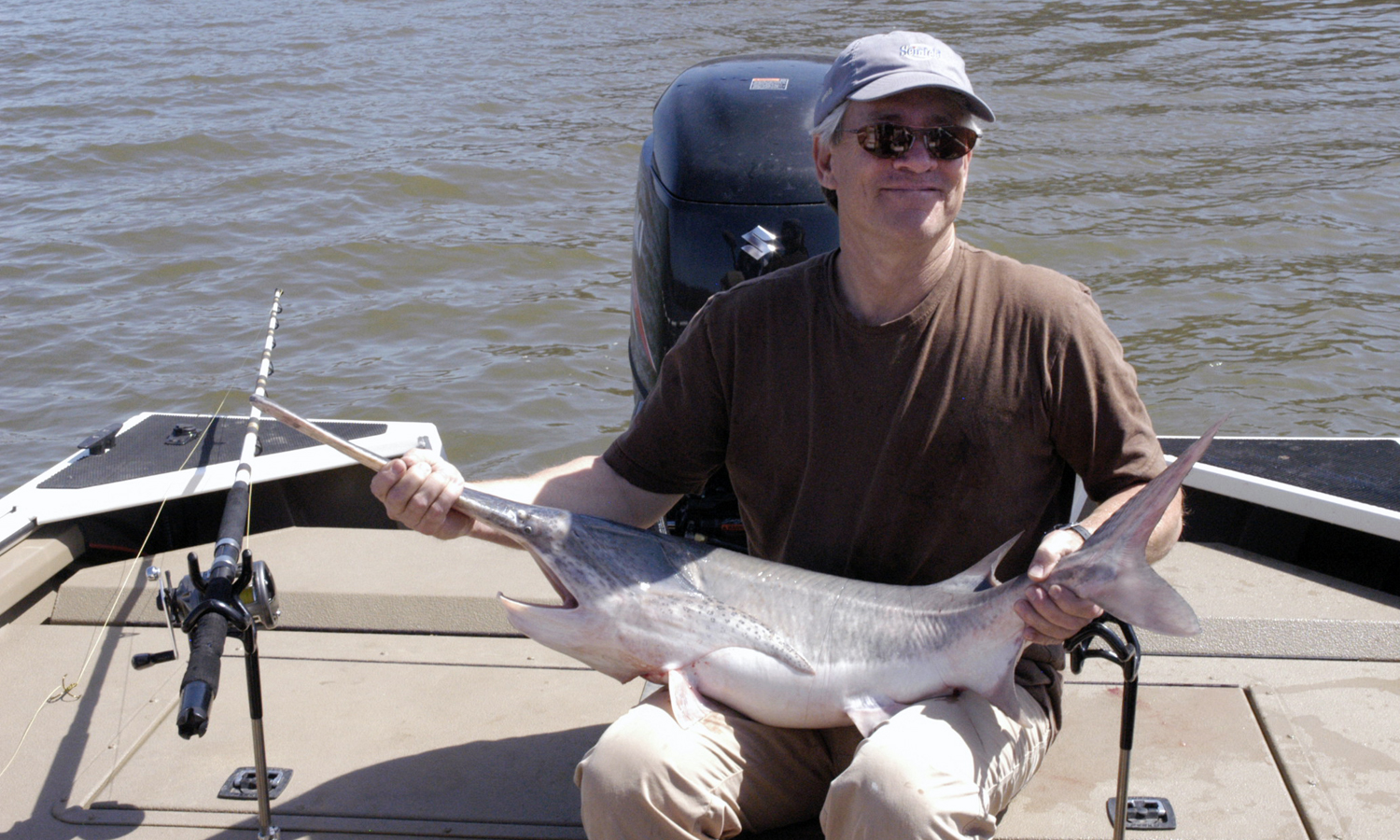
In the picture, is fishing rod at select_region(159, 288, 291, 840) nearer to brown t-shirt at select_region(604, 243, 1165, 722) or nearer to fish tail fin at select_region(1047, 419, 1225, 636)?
brown t-shirt at select_region(604, 243, 1165, 722)

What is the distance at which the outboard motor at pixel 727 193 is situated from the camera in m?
3.64

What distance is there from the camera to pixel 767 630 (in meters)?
2.33

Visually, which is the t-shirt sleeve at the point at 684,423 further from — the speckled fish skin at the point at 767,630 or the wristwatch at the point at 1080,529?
the wristwatch at the point at 1080,529

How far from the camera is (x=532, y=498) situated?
2.57m

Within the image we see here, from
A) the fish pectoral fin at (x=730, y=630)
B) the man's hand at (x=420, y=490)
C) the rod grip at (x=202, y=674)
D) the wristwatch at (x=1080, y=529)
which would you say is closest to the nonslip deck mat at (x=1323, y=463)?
the wristwatch at (x=1080, y=529)

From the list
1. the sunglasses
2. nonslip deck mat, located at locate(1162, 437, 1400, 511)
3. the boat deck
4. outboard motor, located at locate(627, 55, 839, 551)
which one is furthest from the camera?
nonslip deck mat, located at locate(1162, 437, 1400, 511)

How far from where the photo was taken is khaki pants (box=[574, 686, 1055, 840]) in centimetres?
204

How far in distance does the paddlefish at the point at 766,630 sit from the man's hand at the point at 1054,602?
4cm

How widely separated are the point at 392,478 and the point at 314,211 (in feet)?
27.5

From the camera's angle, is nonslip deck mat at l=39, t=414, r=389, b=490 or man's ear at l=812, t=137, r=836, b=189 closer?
man's ear at l=812, t=137, r=836, b=189

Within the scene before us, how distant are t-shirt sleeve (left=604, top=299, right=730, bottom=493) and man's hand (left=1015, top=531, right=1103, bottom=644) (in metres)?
0.78

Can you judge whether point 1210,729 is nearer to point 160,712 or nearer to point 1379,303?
point 160,712

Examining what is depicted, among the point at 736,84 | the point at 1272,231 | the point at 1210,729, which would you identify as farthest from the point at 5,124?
the point at 1210,729

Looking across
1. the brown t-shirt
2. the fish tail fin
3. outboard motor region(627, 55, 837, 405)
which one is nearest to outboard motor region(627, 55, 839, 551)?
outboard motor region(627, 55, 837, 405)
